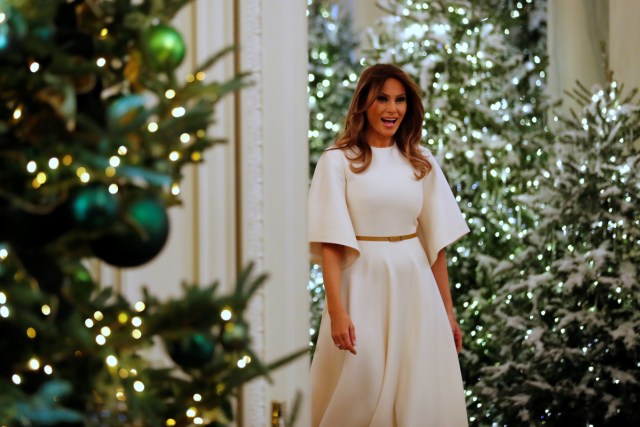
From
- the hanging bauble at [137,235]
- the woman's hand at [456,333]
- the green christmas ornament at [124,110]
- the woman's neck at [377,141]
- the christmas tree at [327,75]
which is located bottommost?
the woman's hand at [456,333]

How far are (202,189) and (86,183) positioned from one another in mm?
1579

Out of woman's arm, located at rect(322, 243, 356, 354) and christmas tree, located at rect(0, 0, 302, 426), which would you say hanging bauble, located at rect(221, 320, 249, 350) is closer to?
christmas tree, located at rect(0, 0, 302, 426)

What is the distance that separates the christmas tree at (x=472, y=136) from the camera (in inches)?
302

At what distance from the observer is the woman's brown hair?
5211 mm

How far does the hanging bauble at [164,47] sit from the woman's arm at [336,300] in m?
3.49

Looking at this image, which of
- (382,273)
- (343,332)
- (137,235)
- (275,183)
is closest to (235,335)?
(137,235)

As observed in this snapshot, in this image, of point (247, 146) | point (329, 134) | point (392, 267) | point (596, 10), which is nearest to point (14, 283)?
point (247, 146)

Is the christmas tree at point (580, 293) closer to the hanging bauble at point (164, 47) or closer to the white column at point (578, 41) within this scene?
the white column at point (578, 41)

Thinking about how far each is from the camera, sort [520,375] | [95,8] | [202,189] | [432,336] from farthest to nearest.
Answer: [520,375]
[432,336]
[202,189]
[95,8]

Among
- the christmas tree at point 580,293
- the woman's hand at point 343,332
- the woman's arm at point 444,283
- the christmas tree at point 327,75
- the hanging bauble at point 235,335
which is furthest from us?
the christmas tree at point 327,75

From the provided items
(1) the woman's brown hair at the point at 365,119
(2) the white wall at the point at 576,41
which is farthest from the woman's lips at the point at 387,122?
(2) the white wall at the point at 576,41

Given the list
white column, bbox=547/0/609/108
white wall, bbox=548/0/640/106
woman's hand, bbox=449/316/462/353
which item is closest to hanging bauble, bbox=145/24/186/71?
woman's hand, bbox=449/316/462/353

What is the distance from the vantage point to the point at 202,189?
3.03 m

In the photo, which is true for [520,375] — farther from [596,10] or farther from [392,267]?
[596,10]
